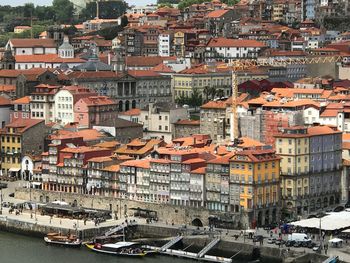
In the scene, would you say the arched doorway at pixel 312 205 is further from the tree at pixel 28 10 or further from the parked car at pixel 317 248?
the tree at pixel 28 10

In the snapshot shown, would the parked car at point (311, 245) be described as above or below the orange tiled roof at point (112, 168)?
below

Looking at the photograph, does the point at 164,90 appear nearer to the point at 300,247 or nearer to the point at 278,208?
the point at 278,208

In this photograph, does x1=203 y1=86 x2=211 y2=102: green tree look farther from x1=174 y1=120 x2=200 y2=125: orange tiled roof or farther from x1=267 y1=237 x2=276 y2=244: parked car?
x1=267 y1=237 x2=276 y2=244: parked car

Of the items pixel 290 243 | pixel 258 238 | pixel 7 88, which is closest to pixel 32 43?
pixel 7 88

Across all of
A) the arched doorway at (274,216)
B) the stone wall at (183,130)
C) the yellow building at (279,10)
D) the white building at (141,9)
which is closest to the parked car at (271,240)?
the arched doorway at (274,216)

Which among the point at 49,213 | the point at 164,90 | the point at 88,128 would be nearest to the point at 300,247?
the point at 49,213

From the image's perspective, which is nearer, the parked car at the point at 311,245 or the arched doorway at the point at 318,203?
the parked car at the point at 311,245
